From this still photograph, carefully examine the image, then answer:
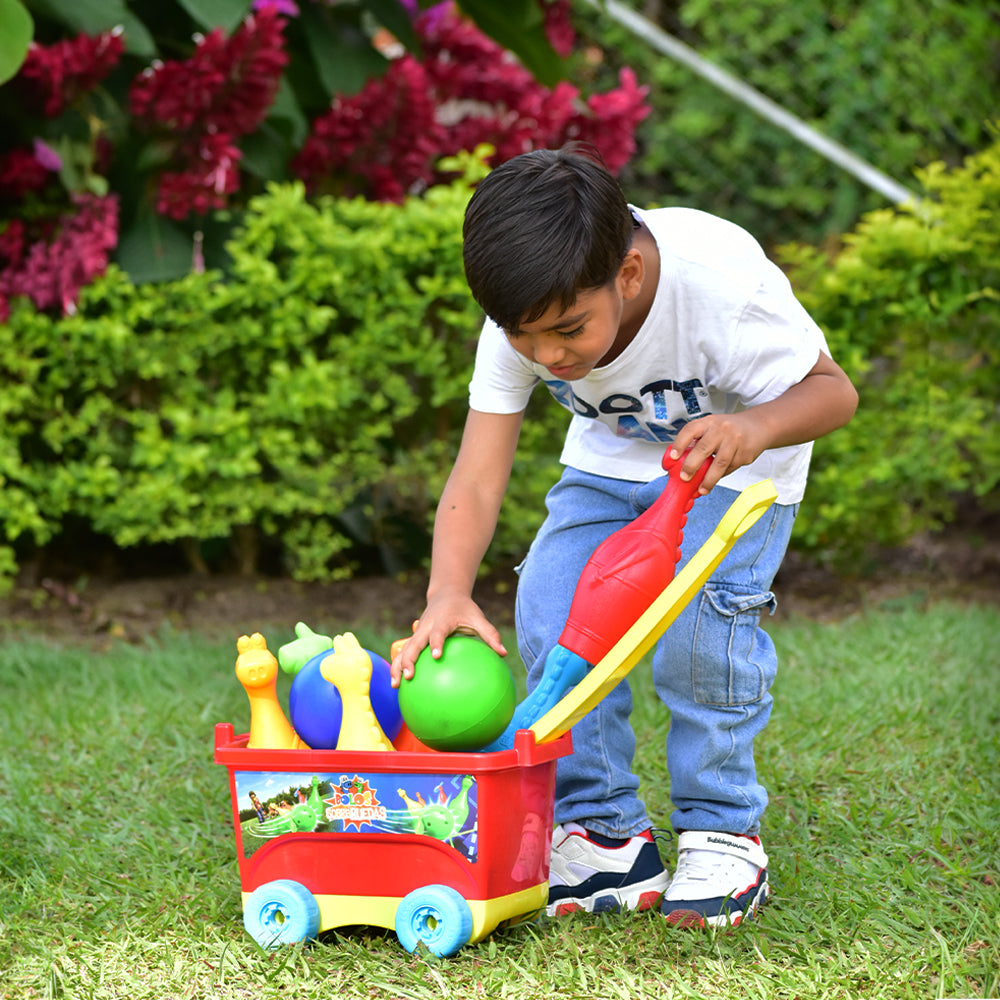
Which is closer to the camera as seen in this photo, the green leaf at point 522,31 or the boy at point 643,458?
the boy at point 643,458

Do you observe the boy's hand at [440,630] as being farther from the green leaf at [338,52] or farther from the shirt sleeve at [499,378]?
the green leaf at [338,52]

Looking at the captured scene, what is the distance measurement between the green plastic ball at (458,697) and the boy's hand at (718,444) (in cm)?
39

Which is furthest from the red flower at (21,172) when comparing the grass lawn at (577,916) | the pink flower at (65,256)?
the grass lawn at (577,916)

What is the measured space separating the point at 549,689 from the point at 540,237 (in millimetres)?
651

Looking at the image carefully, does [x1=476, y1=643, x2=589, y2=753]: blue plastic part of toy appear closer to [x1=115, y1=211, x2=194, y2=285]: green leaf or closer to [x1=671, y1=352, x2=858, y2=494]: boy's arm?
[x1=671, y1=352, x2=858, y2=494]: boy's arm

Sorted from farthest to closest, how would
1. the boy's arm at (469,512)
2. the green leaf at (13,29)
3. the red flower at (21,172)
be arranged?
1. the red flower at (21,172)
2. the green leaf at (13,29)
3. the boy's arm at (469,512)

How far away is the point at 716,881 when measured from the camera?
74.9 inches

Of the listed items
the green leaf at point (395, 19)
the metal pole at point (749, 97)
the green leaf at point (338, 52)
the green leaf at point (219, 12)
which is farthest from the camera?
the metal pole at point (749, 97)

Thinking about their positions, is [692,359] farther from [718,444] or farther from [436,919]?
[436,919]

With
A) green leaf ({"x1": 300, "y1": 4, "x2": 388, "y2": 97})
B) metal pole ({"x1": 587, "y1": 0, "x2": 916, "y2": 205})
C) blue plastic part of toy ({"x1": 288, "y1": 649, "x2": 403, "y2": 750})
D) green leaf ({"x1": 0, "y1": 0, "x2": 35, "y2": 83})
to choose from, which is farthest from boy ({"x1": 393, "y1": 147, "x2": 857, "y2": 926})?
metal pole ({"x1": 587, "y1": 0, "x2": 916, "y2": 205})

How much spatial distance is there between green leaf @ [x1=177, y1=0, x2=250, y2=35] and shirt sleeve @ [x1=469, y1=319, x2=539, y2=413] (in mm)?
1760

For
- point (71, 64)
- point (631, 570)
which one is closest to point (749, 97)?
point (71, 64)

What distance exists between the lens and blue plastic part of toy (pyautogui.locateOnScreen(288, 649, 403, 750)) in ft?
6.06

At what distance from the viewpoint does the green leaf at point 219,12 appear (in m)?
3.34
